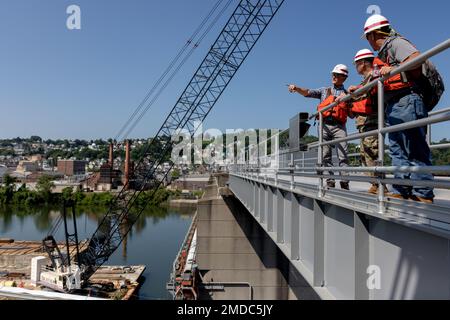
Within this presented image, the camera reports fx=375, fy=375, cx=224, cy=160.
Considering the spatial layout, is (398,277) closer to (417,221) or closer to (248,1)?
(417,221)

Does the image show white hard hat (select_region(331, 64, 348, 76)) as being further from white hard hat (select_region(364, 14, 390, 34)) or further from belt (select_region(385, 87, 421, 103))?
belt (select_region(385, 87, 421, 103))

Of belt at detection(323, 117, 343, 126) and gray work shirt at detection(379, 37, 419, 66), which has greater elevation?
gray work shirt at detection(379, 37, 419, 66)

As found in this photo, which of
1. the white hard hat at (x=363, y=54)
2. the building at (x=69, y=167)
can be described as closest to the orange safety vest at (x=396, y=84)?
the white hard hat at (x=363, y=54)

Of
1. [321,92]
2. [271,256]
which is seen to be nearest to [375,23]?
[321,92]

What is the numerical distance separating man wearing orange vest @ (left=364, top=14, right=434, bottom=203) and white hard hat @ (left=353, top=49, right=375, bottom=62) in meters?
0.87

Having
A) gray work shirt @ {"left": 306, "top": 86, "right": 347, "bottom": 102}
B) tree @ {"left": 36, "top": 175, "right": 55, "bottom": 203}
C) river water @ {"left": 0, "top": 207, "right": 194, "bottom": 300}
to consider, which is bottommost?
river water @ {"left": 0, "top": 207, "right": 194, "bottom": 300}

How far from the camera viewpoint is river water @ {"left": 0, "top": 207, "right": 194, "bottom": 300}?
32.6 metres

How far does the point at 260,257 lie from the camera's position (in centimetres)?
1928

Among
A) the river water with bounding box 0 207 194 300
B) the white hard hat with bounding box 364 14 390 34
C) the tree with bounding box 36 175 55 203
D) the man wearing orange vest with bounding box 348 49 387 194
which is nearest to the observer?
the white hard hat with bounding box 364 14 390 34

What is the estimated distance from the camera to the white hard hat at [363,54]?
4.69 meters

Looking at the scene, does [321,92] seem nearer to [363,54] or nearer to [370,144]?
[370,144]

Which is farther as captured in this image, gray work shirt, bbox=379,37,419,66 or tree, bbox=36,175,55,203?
tree, bbox=36,175,55,203

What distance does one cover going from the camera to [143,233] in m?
51.4

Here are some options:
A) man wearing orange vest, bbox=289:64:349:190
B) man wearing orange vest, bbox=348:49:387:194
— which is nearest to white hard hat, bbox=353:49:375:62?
man wearing orange vest, bbox=348:49:387:194
